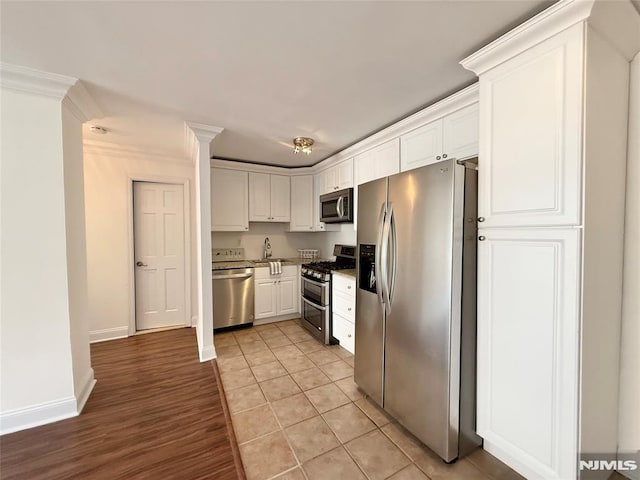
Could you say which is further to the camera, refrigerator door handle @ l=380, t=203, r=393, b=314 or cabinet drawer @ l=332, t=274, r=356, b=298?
cabinet drawer @ l=332, t=274, r=356, b=298

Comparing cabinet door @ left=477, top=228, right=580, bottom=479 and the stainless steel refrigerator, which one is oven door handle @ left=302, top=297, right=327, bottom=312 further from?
cabinet door @ left=477, top=228, right=580, bottom=479

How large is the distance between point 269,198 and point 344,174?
1354 mm

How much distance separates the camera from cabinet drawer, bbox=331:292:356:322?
289cm

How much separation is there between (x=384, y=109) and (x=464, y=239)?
145 centimetres

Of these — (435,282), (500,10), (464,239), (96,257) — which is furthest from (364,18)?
(96,257)

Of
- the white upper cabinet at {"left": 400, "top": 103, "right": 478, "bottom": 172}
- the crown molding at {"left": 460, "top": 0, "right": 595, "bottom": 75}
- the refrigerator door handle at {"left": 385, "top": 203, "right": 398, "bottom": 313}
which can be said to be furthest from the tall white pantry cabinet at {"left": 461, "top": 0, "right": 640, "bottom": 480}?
the refrigerator door handle at {"left": 385, "top": 203, "right": 398, "bottom": 313}

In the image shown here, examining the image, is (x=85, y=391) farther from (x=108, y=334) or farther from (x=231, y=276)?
(x=231, y=276)

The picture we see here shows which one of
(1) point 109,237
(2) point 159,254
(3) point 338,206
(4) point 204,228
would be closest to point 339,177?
(3) point 338,206

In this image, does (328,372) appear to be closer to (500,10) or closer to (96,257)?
(500,10)

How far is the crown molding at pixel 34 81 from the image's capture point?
67.8 inches

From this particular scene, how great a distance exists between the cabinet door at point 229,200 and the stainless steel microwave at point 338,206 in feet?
4.05

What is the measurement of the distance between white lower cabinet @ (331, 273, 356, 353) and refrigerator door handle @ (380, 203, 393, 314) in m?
0.85

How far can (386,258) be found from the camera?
6.34 feet

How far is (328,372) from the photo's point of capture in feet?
8.55
